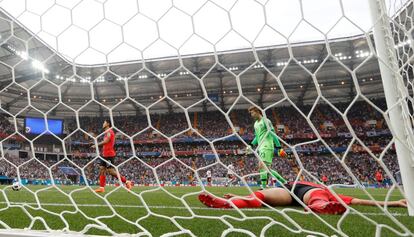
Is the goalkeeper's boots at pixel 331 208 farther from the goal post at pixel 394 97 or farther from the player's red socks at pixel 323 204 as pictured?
the goal post at pixel 394 97

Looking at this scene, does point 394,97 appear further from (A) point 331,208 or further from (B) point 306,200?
(B) point 306,200

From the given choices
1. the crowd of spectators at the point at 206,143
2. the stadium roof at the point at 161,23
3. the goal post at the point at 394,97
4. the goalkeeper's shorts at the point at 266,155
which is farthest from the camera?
the crowd of spectators at the point at 206,143

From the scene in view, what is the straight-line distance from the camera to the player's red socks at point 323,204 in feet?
6.22

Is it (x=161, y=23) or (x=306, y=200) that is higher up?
(x=161, y=23)

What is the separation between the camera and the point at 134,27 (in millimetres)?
1704

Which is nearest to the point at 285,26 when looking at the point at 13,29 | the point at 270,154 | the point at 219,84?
the point at 13,29

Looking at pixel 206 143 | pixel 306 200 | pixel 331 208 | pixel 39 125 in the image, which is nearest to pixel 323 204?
pixel 331 208

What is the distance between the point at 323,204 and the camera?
1971 mm

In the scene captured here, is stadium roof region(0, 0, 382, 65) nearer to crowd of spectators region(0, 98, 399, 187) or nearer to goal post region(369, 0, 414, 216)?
goal post region(369, 0, 414, 216)

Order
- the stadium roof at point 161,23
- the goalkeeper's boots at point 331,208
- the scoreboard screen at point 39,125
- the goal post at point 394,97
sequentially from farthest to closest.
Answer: the scoreboard screen at point 39,125, the goalkeeper's boots at point 331,208, the goal post at point 394,97, the stadium roof at point 161,23

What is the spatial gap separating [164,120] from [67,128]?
687 cm

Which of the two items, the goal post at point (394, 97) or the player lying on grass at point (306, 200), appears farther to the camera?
the player lying on grass at point (306, 200)

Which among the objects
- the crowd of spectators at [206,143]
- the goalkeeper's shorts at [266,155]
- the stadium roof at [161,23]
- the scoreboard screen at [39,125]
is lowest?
the crowd of spectators at [206,143]

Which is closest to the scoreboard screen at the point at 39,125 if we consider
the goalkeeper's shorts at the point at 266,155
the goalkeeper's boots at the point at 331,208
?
the goalkeeper's shorts at the point at 266,155
